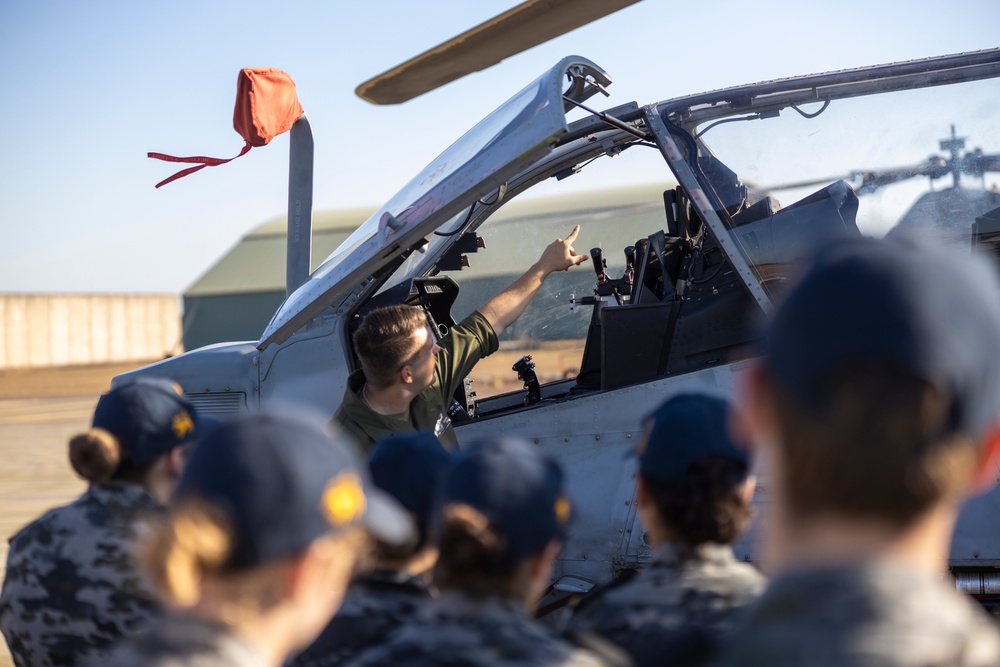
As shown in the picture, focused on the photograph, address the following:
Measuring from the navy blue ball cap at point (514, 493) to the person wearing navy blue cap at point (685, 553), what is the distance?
0.74 feet

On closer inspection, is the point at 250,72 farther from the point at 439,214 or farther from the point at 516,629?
the point at 516,629

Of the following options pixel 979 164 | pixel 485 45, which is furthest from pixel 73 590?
pixel 979 164

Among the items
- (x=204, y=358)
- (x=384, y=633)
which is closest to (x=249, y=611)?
(x=384, y=633)

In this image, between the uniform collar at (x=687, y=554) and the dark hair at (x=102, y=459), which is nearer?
the uniform collar at (x=687, y=554)

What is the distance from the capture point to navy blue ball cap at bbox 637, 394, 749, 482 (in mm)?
1955

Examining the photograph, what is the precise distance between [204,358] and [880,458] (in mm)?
4184

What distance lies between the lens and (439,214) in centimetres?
391

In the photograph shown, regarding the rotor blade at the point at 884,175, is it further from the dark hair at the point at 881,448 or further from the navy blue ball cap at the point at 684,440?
the dark hair at the point at 881,448

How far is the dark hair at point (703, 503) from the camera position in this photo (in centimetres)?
192

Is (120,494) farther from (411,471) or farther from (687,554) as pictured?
(687,554)

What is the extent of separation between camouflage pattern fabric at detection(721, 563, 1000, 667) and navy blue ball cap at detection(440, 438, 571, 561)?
69 cm

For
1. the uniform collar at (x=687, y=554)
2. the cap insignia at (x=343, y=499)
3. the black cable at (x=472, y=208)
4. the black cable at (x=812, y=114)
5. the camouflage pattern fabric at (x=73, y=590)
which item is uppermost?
the black cable at (x=812, y=114)

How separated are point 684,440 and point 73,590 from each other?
152 centimetres

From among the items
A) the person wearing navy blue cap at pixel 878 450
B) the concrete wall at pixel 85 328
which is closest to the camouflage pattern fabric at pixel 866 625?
the person wearing navy blue cap at pixel 878 450
